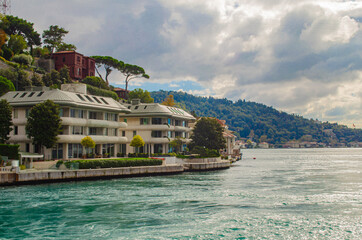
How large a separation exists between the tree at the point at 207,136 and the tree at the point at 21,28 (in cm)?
5814

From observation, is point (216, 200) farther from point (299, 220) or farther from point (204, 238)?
point (204, 238)

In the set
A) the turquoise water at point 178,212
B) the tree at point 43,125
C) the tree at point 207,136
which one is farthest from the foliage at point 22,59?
the turquoise water at point 178,212

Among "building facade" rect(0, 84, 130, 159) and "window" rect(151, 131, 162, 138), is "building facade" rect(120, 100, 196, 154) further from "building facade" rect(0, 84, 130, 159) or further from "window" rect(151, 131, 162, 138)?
"building facade" rect(0, 84, 130, 159)

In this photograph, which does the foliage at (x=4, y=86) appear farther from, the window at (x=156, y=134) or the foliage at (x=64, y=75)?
the window at (x=156, y=134)

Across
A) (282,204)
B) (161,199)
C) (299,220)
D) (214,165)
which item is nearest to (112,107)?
(214,165)

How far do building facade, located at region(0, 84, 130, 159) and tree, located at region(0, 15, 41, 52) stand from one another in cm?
4540

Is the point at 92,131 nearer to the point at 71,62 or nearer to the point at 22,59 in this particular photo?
the point at 22,59

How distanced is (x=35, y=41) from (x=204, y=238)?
4240 inches

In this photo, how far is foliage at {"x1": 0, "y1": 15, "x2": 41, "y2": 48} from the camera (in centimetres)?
10880

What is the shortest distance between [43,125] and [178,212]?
34168 mm

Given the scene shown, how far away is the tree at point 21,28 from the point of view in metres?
108

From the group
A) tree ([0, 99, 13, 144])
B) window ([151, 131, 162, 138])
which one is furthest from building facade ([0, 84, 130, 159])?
window ([151, 131, 162, 138])

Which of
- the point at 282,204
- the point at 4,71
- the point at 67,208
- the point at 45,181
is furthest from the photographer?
the point at 4,71

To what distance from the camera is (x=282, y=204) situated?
35531 millimetres
